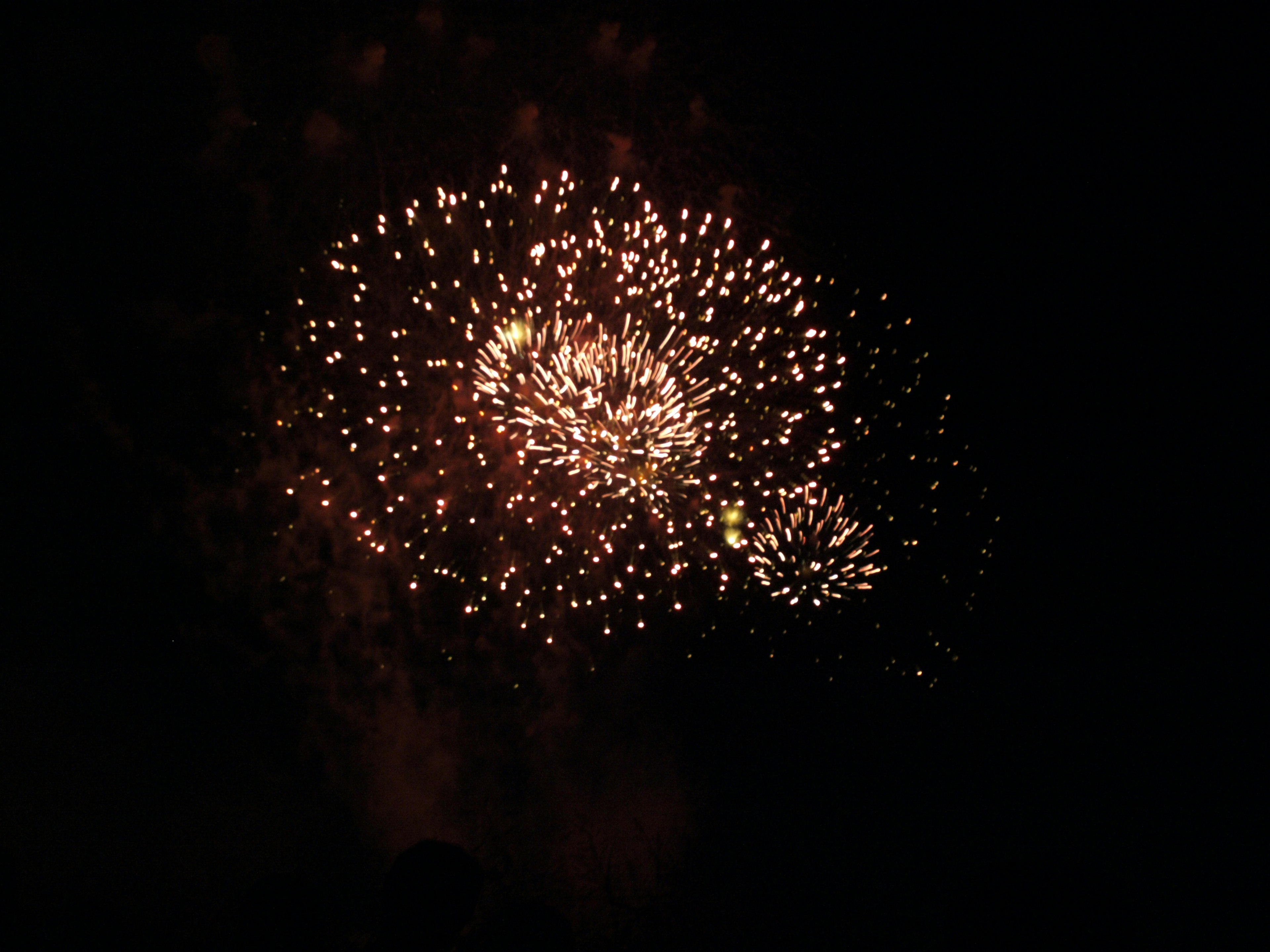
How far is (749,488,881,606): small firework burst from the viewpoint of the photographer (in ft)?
6.85

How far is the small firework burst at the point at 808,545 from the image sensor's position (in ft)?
6.85

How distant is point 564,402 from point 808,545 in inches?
37.1

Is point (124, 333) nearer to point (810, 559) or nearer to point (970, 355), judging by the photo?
point (810, 559)

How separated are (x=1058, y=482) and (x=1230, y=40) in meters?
1.44

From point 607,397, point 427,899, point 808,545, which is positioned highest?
point 607,397

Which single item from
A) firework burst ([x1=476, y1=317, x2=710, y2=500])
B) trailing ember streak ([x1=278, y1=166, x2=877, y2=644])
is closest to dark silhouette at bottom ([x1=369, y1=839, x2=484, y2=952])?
trailing ember streak ([x1=278, y1=166, x2=877, y2=644])

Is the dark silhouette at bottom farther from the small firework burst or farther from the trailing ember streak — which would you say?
the small firework burst

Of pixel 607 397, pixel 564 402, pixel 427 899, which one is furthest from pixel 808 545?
pixel 427 899

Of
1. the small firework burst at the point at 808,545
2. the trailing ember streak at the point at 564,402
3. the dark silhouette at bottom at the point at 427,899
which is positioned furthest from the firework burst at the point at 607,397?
the dark silhouette at bottom at the point at 427,899

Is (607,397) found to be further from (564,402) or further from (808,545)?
(808,545)

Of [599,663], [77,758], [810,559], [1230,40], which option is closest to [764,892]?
[599,663]

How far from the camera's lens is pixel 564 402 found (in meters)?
1.93

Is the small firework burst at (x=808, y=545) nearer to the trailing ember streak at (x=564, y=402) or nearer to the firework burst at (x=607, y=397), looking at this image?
the trailing ember streak at (x=564, y=402)

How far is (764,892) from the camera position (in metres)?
2.24
